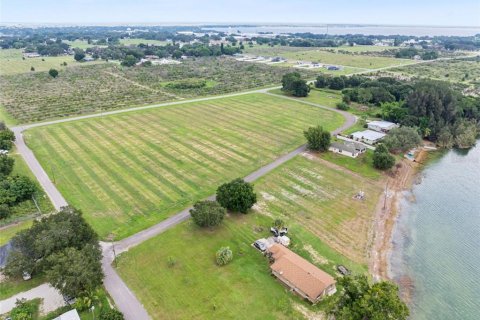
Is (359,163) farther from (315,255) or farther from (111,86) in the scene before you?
(111,86)

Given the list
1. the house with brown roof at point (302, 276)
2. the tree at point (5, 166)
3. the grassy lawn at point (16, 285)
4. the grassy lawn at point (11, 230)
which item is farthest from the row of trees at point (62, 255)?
the tree at point (5, 166)

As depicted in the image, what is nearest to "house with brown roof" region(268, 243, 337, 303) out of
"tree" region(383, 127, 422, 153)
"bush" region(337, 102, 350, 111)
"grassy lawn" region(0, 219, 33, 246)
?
"grassy lawn" region(0, 219, 33, 246)

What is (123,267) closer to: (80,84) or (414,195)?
(414,195)

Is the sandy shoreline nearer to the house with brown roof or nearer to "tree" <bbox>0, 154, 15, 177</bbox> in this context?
the house with brown roof

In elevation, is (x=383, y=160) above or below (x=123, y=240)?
above

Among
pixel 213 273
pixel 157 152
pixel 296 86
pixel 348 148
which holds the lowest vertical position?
pixel 213 273

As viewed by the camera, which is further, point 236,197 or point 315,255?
point 236,197

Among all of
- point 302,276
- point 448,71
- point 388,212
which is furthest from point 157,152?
point 448,71

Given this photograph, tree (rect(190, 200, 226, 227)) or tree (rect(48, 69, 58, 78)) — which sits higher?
tree (rect(190, 200, 226, 227))
